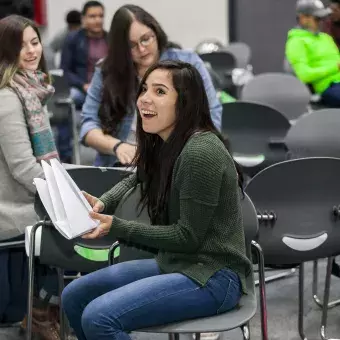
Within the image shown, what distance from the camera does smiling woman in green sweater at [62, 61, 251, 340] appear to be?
2.32 metres

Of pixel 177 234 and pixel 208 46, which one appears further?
pixel 208 46

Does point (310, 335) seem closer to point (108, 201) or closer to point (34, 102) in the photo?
point (108, 201)

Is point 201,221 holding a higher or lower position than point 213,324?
higher

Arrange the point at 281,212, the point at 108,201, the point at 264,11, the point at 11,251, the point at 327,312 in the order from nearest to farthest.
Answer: the point at 108,201, the point at 281,212, the point at 11,251, the point at 327,312, the point at 264,11

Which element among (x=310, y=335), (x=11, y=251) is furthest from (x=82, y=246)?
(x=310, y=335)

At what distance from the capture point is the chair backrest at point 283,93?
18.1ft

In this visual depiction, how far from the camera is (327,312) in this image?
358cm

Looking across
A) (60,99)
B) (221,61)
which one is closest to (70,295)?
(60,99)

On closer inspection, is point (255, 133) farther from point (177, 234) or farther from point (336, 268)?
point (177, 234)

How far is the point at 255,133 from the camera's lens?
457 cm

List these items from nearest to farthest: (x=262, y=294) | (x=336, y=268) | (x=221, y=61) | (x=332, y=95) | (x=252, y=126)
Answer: (x=262, y=294) → (x=336, y=268) → (x=252, y=126) → (x=332, y=95) → (x=221, y=61)

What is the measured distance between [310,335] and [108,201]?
1.30 meters

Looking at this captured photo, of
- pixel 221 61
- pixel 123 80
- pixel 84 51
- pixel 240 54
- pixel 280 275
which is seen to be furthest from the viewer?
pixel 240 54

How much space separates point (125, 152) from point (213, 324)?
1.28 metres
